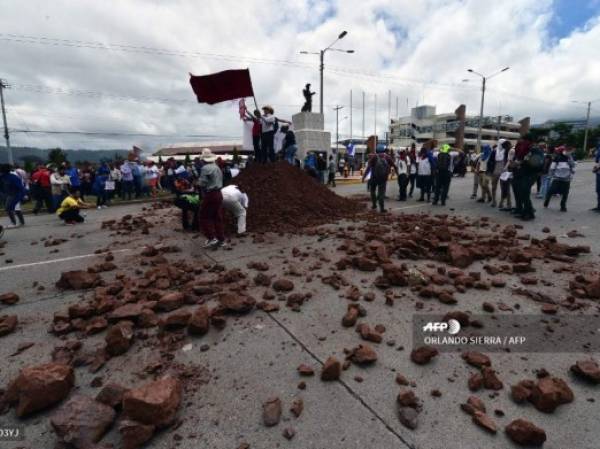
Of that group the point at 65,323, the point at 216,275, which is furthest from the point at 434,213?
the point at 65,323

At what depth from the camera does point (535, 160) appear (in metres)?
7.29

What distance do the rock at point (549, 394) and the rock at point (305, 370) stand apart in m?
1.54

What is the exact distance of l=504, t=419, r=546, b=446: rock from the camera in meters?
1.89

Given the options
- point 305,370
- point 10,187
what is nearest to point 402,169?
point 305,370

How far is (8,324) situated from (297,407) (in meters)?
3.17

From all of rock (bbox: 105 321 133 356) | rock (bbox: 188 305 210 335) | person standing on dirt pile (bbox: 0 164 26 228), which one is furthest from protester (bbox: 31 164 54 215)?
rock (bbox: 188 305 210 335)

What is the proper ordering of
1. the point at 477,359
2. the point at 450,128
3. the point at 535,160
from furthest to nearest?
the point at 450,128
the point at 535,160
the point at 477,359

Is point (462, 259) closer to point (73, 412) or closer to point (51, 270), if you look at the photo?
point (73, 412)

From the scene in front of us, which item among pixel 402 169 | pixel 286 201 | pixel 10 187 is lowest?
pixel 286 201

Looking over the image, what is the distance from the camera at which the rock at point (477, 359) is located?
2.62 meters

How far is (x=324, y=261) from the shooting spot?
523 centimetres

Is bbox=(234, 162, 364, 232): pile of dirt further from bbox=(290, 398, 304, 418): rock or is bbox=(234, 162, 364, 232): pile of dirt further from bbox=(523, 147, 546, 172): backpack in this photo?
bbox=(290, 398, 304, 418): rock

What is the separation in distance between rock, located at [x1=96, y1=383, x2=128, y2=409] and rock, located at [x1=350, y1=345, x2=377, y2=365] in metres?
1.76

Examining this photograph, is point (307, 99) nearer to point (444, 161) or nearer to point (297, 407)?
point (444, 161)
